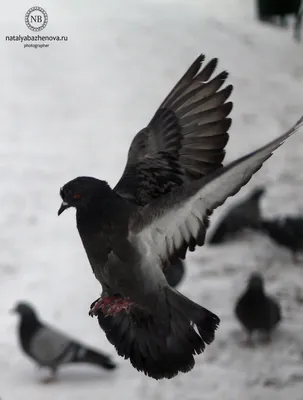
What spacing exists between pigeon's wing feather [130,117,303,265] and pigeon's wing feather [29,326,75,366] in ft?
2.47

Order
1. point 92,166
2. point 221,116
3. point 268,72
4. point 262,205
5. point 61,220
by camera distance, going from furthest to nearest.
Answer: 1. point 262,205
2. point 268,72
3. point 61,220
4. point 92,166
5. point 221,116

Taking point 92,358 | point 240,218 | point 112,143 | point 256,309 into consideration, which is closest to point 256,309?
point 256,309

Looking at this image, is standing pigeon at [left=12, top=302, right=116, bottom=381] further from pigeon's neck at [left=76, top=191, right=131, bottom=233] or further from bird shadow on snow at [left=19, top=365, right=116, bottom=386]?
pigeon's neck at [left=76, top=191, right=131, bottom=233]

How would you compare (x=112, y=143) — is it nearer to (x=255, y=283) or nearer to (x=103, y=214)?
(x=255, y=283)

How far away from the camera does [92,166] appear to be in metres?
0.96

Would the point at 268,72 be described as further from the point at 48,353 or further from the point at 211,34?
the point at 48,353

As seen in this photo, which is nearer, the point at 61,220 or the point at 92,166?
the point at 92,166

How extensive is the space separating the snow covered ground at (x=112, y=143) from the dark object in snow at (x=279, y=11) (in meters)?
0.02

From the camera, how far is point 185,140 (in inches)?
21.3

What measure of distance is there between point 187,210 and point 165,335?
9 cm

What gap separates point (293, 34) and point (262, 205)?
38cm

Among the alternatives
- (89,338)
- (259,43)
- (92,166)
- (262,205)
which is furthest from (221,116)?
(262,205)

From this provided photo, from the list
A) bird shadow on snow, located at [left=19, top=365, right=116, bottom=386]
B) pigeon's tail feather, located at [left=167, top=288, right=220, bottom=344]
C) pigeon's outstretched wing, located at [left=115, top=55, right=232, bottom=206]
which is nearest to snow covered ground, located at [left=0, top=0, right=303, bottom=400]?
bird shadow on snow, located at [left=19, top=365, right=116, bottom=386]

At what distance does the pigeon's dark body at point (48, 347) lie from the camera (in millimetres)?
1198
